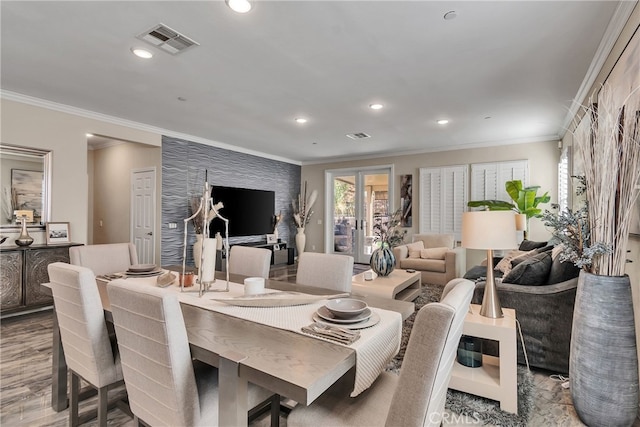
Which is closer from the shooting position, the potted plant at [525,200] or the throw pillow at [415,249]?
the potted plant at [525,200]

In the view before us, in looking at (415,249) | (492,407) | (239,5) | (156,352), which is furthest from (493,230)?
(415,249)

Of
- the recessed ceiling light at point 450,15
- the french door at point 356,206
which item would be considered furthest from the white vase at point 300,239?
the recessed ceiling light at point 450,15

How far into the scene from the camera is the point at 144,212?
17.7 feet

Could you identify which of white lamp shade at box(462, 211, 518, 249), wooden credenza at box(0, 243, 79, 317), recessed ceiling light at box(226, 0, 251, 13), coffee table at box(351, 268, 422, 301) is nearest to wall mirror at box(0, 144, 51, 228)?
wooden credenza at box(0, 243, 79, 317)

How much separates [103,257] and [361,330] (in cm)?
230

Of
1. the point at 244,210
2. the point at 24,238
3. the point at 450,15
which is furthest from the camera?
the point at 244,210

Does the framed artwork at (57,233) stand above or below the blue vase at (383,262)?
above

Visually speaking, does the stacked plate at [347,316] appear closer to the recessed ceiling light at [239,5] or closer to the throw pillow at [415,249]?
the recessed ceiling light at [239,5]

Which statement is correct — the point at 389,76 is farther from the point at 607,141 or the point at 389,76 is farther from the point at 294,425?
the point at 294,425

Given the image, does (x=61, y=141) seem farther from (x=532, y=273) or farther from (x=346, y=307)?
(x=532, y=273)

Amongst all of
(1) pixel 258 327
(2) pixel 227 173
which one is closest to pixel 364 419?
(1) pixel 258 327

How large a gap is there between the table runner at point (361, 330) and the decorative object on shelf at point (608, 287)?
1170mm

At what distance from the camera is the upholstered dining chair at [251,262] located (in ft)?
8.35

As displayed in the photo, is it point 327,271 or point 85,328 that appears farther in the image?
point 327,271
